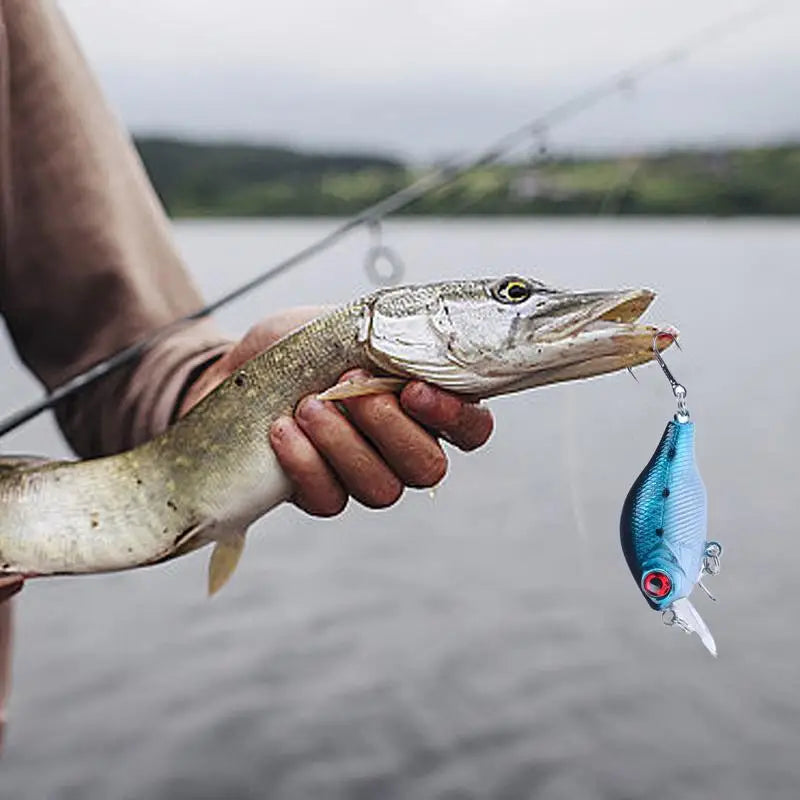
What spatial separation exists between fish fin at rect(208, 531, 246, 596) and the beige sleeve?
43 centimetres

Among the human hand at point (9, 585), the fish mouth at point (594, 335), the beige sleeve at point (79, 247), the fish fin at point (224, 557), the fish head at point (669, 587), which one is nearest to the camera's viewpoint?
the fish head at point (669, 587)

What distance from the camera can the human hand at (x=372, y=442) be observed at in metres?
2.34

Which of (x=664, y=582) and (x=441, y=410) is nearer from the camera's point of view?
(x=664, y=582)

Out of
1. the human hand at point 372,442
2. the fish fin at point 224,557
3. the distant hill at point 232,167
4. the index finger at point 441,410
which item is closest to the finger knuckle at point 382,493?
the human hand at point 372,442

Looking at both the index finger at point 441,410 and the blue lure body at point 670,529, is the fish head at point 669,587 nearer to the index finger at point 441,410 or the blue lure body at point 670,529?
the blue lure body at point 670,529

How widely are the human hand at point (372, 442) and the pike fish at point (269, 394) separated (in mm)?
36

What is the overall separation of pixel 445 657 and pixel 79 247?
5.97m

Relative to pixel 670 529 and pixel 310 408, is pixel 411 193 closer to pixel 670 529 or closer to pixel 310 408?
pixel 310 408

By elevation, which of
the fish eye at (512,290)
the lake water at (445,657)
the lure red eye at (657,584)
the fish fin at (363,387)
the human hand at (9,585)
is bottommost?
the lake water at (445,657)

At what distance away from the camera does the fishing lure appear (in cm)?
189

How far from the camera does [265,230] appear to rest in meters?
87.2

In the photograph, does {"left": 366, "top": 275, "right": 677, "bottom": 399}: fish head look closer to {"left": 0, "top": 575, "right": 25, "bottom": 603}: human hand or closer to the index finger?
the index finger

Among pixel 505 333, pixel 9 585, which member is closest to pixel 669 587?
pixel 505 333

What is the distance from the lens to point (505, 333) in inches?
88.5
